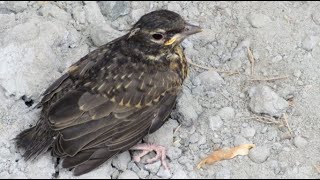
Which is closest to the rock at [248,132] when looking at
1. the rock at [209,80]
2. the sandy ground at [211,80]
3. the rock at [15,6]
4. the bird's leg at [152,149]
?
the sandy ground at [211,80]

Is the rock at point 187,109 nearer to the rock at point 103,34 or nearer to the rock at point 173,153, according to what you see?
the rock at point 173,153

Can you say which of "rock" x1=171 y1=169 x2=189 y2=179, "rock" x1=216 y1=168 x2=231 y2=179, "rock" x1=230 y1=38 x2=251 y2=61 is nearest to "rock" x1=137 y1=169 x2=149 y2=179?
"rock" x1=171 y1=169 x2=189 y2=179

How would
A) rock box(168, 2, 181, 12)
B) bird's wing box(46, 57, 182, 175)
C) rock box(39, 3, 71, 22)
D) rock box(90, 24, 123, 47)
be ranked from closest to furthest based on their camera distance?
bird's wing box(46, 57, 182, 175)
rock box(90, 24, 123, 47)
rock box(39, 3, 71, 22)
rock box(168, 2, 181, 12)

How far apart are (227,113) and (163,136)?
569mm

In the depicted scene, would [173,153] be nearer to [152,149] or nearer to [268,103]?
[152,149]

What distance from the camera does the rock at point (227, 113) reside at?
6.59m

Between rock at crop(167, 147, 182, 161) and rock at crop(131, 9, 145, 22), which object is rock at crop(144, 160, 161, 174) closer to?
rock at crop(167, 147, 182, 161)

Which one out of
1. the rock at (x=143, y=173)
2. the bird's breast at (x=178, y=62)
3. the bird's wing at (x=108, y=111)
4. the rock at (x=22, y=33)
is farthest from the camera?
the rock at (x=22, y=33)

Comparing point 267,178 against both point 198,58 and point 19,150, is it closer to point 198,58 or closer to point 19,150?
point 198,58

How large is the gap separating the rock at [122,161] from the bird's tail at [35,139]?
0.53 m

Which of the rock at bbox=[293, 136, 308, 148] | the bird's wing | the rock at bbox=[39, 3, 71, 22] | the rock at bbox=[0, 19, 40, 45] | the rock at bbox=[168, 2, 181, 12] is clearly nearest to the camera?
the bird's wing

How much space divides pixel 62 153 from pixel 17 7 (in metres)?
1.94

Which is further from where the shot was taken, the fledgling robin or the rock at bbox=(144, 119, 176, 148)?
the rock at bbox=(144, 119, 176, 148)

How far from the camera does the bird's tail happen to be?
6.25 meters
